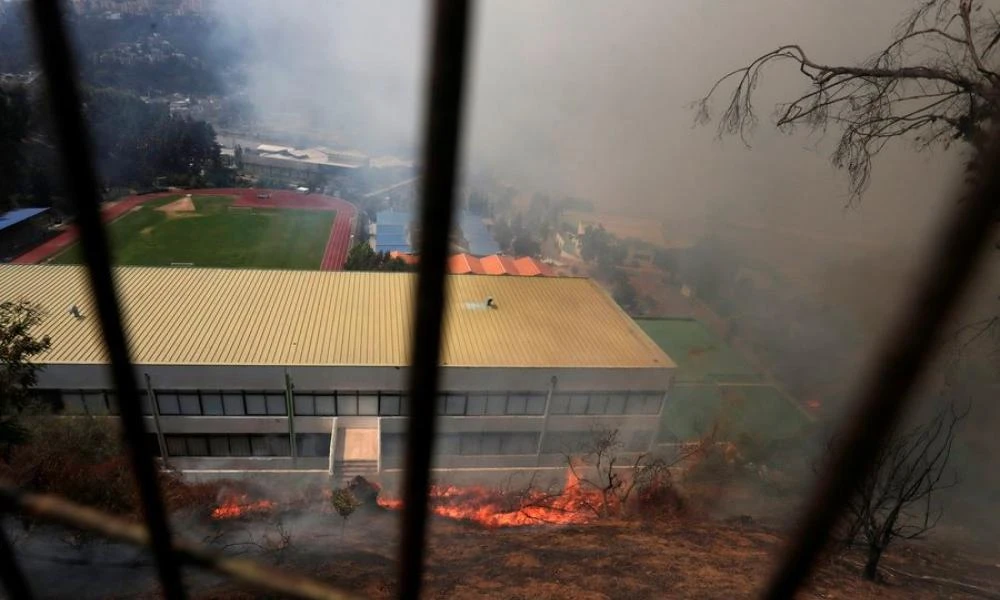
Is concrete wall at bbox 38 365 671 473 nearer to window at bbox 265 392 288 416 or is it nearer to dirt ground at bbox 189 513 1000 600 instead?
window at bbox 265 392 288 416

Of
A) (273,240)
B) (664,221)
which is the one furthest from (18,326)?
(664,221)

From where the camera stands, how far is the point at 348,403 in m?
7.73

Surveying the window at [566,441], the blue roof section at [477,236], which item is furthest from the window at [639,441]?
the blue roof section at [477,236]

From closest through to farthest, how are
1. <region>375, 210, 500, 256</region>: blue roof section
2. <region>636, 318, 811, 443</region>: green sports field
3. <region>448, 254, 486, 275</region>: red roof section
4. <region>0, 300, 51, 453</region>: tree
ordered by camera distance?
<region>0, 300, 51, 453</region>: tree < <region>636, 318, 811, 443</region>: green sports field < <region>448, 254, 486, 275</region>: red roof section < <region>375, 210, 500, 256</region>: blue roof section

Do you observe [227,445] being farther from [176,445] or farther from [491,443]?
[491,443]

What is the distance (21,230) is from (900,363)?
23307 millimetres

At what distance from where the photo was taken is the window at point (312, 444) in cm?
780

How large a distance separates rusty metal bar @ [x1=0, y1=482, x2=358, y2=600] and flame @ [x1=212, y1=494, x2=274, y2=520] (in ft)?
21.6

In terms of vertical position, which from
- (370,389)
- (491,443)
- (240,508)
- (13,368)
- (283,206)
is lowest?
(283,206)

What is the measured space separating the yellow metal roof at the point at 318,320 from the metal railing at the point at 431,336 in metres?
5.89

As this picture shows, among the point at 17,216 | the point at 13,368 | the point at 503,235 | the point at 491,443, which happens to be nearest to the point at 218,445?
the point at 13,368

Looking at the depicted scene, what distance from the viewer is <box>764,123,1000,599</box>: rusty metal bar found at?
48 cm

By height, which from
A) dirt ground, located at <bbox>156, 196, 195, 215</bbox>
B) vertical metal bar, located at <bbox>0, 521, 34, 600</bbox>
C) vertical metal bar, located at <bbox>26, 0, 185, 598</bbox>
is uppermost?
vertical metal bar, located at <bbox>26, 0, 185, 598</bbox>

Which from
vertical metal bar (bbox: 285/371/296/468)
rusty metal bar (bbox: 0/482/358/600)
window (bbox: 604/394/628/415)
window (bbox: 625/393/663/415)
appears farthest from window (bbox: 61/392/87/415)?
rusty metal bar (bbox: 0/482/358/600)
